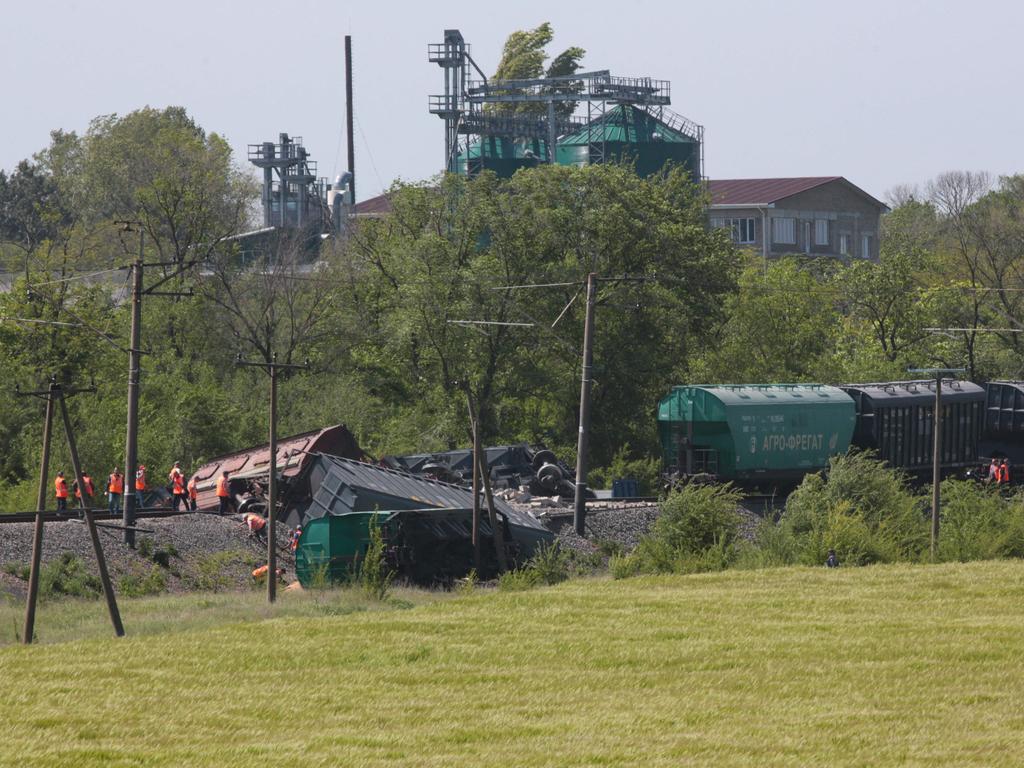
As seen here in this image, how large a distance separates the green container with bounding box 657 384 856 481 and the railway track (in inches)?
576

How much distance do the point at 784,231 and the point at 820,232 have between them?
3837 mm

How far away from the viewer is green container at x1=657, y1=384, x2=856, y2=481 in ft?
145

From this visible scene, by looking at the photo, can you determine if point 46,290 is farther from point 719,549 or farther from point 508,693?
point 508,693

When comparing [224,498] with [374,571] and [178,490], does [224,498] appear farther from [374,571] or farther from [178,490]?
[374,571]

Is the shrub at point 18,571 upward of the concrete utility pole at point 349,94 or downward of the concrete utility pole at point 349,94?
downward

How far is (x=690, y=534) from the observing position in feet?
115

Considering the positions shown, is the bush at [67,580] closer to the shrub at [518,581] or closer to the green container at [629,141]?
the shrub at [518,581]

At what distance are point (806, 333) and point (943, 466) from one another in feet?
76.8

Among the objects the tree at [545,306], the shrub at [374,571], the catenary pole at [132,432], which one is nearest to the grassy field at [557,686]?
the shrub at [374,571]

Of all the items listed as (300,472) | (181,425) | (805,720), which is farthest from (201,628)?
(181,425)

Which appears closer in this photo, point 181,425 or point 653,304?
point 181,425

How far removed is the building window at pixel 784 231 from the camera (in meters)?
111

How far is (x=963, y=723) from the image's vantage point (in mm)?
15648

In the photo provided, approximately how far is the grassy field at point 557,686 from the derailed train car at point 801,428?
16.1m
